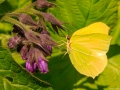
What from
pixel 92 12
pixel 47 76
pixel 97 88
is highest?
pixel 92 12

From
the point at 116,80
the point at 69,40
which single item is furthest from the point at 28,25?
the point at 116,80

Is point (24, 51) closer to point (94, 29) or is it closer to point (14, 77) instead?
point (14, 77)

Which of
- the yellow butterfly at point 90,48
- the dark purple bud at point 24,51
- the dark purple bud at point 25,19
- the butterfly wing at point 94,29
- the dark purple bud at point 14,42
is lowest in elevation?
the yellow butterfly at point 90,48

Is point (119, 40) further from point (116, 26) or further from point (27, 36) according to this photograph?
point (27, 36)

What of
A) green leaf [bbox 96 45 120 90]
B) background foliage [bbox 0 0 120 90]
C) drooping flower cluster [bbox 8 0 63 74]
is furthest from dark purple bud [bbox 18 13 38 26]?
green leaf [bbox 96 45 120 90]

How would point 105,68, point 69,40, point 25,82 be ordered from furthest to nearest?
point 105,68
point 69,40
point 25,82

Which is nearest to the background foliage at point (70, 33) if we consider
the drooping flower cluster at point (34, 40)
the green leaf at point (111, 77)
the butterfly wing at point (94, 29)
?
the green leaf at point (111, 77)

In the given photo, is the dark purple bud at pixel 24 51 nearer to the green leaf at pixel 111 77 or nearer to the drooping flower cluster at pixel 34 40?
the drooping flower cluster at pixel 34 40
